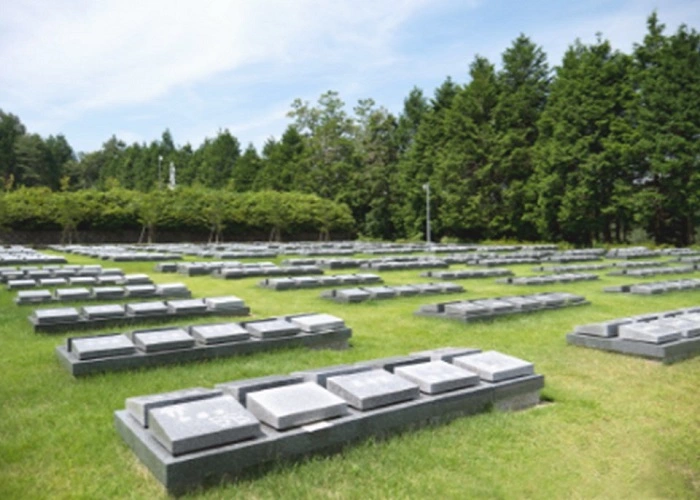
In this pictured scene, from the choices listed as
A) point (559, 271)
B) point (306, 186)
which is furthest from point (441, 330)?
point (306, 186)

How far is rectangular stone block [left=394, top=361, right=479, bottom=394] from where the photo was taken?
3.92 metres

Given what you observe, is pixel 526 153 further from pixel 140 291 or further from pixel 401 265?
pixel 140 291

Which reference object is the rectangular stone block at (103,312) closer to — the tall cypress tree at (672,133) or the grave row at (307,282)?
the grave row at (307,282)

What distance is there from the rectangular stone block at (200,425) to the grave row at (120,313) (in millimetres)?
4138

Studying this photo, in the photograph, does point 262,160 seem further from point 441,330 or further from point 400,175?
point 441,330

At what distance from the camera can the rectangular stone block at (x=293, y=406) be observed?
10.8ft

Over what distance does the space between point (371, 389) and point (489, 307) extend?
455cm

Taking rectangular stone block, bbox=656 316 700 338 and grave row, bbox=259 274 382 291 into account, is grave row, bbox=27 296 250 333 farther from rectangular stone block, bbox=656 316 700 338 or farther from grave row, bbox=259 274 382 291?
rectangular stone block, bbox=656 316 700 338

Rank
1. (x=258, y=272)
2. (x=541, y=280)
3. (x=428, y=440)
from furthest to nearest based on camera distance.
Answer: (x=258, y=272), (x=541, y=280), (x=428, y=440)

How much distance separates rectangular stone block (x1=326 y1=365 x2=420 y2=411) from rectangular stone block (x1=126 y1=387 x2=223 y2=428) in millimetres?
807

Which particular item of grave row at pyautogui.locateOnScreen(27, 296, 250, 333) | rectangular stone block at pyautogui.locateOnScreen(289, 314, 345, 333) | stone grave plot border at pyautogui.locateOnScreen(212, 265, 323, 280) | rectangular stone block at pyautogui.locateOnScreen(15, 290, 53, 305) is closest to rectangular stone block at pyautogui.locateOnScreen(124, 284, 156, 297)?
rectangular stone block at pyautogui.locateOnScreen(15, 290, 53, 305)

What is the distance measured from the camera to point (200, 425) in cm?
309

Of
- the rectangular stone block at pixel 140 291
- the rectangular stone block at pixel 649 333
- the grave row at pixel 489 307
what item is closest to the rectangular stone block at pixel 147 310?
the rectangular stone block at pixel 140 291

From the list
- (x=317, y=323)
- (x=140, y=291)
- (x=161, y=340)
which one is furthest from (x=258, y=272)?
(x=161, y=340)
